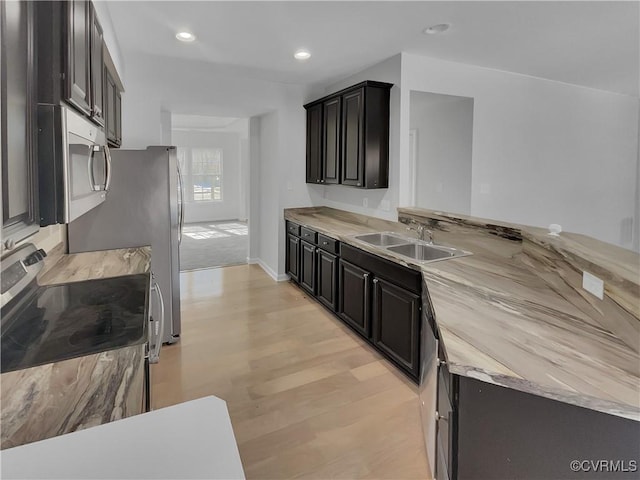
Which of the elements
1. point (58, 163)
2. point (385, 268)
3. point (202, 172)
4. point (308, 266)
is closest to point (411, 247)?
point (385, 268)

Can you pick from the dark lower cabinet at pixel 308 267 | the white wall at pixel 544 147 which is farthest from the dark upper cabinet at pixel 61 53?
the dark lower cabinet at pixel 308 267

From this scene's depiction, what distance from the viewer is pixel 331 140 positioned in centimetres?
448

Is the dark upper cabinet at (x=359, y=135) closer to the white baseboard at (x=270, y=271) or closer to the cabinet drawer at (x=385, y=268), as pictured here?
the cabinet drawer at (x=385, y=268)

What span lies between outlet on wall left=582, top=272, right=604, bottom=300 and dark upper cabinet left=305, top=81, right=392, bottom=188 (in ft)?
7.90

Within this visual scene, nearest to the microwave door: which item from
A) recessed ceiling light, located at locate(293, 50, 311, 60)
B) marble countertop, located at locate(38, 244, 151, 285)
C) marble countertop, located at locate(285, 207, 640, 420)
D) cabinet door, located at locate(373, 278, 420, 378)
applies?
marble countertop, located at locate(38, 244, 151, 285)

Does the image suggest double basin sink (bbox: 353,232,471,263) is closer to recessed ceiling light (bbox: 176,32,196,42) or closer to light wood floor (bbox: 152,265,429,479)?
light wood floor (bbox: 152,265,429,479)

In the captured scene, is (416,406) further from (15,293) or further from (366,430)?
(15,293)

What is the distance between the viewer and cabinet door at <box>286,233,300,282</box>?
4816 millimetres

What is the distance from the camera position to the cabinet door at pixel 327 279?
3.86 metres

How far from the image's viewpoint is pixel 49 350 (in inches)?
50.4

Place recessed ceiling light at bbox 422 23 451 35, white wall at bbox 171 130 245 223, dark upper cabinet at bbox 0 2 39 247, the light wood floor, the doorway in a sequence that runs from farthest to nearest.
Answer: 1. white wall at bbox 171 130 245 223
2. the doorway
3. recessed ceiling light at bbox 422 23 451 35
4. the light wood floor
5. dark upper cabinet at bbox 0 2 39 247

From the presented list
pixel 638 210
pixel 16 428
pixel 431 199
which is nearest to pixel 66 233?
pixel 16 428

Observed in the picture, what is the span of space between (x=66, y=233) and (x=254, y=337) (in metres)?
1.73

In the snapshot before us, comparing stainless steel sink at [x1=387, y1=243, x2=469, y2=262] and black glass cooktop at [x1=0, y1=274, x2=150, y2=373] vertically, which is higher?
stainless steel sink at [x1=387, y1=243, x2=469, y2=262]
